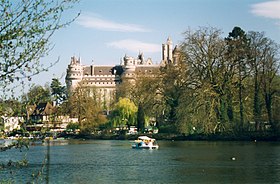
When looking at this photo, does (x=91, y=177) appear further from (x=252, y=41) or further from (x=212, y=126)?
(x=252, y=41)

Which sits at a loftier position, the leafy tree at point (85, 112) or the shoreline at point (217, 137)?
the leafy tree at point (85, 112)

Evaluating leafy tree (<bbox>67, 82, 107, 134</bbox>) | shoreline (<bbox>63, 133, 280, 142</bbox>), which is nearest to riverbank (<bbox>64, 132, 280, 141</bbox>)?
shoreline (<bbox>63, 133, 280, 142</bbox>)

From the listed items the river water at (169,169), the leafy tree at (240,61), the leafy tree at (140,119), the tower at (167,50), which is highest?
the tower at (167,50)

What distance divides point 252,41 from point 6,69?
37.5 metres

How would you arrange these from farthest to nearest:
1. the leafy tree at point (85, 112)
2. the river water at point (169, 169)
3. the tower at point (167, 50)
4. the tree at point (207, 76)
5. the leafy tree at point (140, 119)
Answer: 1. the tower at point (167, 50)
2. the leafy tree at point (85, 112)
3. the leafy tree at point (140, 119)
4. the tree at point (207, 76)
5. the river water at point (169, 169)

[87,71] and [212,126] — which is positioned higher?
[87,71]

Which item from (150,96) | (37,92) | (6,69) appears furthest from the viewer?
(150,96)

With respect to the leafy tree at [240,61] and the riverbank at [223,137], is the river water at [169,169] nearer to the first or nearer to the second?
the riverbank at [223,137]

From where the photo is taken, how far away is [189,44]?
4088 centimetres

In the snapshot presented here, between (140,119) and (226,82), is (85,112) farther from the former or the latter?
(226,82)

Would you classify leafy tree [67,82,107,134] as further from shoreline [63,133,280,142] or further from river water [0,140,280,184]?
river water [0,140,280,184]

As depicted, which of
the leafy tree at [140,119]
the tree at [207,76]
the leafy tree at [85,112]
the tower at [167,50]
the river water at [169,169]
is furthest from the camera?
the tower at [167,50]

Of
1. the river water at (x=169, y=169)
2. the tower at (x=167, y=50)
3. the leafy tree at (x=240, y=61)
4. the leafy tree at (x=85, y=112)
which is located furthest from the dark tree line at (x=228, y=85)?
the tower at (x=167, y=50)

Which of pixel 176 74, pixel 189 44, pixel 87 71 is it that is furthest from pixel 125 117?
pixel 87 71
